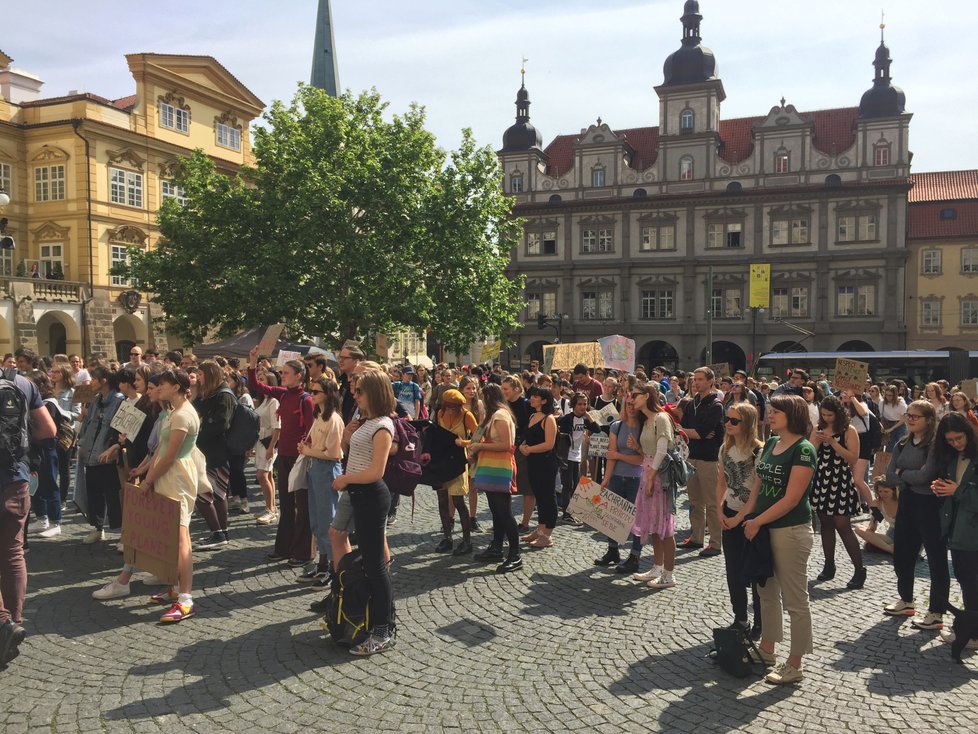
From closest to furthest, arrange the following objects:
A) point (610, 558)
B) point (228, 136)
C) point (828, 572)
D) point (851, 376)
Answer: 1. point (828, 572)
2. point (610, 558)
3. point (851, 376)
4. point (228, 136)

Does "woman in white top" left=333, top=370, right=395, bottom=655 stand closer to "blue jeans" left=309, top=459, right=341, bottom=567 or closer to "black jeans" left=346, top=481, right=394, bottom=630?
"black jeans" left=346, top=481, right=394, bottom=630

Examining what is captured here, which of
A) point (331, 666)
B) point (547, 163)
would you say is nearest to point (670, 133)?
point (547, 163)

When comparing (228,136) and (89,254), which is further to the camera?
(228,136)

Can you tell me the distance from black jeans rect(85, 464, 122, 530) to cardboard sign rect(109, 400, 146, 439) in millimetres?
800

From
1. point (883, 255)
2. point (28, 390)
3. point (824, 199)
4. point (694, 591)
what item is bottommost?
point (694, 591)

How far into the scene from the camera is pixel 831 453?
7465 mm

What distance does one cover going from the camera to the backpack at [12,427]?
17.6 feet

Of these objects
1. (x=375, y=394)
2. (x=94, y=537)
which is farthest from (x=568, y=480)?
(x=94, y=537)

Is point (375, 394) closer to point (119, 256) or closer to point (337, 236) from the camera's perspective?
point (337, 236)

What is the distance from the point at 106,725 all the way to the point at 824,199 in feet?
164

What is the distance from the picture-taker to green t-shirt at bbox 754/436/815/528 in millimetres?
4984

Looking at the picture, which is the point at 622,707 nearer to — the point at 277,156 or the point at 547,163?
the point at 277,156

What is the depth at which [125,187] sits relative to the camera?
33.7 m

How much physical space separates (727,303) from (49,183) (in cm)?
3864
